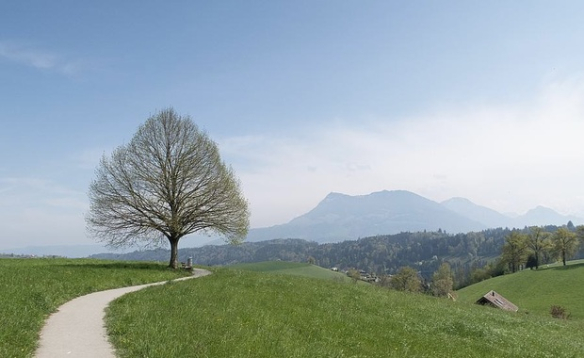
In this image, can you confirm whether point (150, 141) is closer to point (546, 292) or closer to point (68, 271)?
point (68, 271)

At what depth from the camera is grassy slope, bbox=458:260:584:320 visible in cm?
8450

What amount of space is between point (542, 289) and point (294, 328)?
10346 cm

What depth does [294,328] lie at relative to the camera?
53.4 feet

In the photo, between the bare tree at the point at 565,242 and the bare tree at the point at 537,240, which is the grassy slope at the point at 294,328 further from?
the bare tree at the point at 537,240

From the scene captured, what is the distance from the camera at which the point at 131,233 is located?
39656mm

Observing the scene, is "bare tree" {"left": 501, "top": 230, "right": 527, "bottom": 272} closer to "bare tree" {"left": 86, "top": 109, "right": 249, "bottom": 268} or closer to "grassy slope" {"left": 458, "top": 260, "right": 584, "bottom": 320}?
"grassy slope" {"left": 458, "top": 260, "right": 584, "bottom": 320}

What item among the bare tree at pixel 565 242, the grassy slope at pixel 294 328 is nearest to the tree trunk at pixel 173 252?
the grassy slope at pixel 294 328

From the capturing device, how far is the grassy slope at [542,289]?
84500 millimetres

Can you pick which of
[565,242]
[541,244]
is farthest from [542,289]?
[541,244]

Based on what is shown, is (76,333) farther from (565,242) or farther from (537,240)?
(537,240)

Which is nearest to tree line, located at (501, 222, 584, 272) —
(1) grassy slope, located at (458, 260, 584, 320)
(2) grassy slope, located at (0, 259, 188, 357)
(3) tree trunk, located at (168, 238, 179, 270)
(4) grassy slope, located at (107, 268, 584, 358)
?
(1) grassy slope, located at (458, 260, 584, 320)

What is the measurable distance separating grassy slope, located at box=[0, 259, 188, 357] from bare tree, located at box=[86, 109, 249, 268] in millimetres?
6122

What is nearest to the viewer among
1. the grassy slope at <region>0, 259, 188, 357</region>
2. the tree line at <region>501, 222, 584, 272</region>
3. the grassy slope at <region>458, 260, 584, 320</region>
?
the grassy slope at <region>0, 259, 188, 357</region>

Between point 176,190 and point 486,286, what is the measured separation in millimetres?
104281
